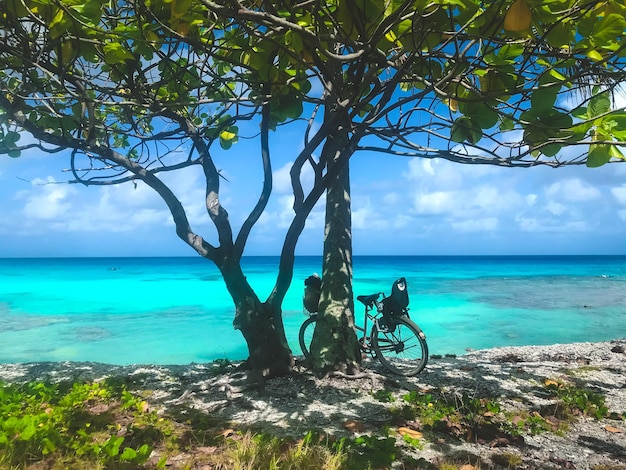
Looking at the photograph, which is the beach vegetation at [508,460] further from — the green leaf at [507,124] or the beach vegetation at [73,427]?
the green leaf at [507,124]

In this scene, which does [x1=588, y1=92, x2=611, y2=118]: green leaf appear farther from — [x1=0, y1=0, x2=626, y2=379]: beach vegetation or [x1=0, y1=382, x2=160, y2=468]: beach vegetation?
[x1=0, y1=382, x2=160, y2=468]: beach vegetation

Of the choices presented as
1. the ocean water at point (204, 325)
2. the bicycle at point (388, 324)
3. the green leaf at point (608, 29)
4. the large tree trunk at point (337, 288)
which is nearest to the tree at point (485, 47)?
the green leaf at point (608, 29)

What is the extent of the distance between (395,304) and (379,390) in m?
1.49

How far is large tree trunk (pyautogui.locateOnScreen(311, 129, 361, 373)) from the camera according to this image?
5.30m

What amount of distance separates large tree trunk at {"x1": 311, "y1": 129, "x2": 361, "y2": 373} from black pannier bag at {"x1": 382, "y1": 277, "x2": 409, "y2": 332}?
2.60 ft

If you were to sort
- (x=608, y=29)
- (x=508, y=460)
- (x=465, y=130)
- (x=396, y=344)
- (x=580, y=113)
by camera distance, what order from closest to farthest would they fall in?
(x=608, y=29) < (x=580, y=113) < (x=508, y=460) < (x=465, y=130) < (x=396, y=344)

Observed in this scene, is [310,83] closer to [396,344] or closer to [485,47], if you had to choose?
[485,47]

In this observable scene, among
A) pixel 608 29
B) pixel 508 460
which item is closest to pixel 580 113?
pixel 608 29

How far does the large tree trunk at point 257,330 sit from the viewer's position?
5297 mm

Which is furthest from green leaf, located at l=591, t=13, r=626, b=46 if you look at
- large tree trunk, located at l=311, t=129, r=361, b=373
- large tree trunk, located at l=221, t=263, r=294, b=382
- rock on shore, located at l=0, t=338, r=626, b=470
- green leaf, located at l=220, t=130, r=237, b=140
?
large tree trunk, located at l=221, t=263, r=294, b=382

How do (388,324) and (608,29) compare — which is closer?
(608,29)

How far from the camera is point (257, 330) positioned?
5.34 m

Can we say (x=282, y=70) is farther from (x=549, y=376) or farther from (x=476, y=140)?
(x=549, y=376)

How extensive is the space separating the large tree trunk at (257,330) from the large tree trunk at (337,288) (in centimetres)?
43
